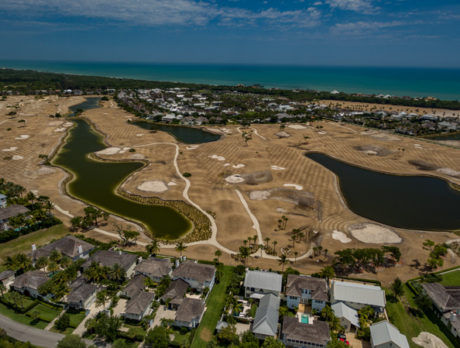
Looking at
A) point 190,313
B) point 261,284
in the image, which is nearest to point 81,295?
point 190,313

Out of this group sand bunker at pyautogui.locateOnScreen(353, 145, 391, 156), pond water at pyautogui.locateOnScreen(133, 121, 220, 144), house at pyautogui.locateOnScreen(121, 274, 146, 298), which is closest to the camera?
house at pyautogui.locateOnScreen(121, 274, 146, 298)

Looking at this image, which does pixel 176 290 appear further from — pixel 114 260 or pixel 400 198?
pixel 400 198

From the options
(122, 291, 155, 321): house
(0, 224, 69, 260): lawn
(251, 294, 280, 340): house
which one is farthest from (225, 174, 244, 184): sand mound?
(122, 291, 155, 321): house

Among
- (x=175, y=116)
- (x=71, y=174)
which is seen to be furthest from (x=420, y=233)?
(x=175, y=116)

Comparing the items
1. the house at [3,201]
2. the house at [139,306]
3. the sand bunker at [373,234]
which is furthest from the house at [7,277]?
the sand bunker at [373,234]

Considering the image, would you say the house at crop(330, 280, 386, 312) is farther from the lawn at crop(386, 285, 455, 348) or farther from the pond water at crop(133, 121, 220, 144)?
the pond water at crop(133, 121, 220, 144)

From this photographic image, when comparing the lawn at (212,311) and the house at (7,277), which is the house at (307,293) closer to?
the lawn at (212,311)

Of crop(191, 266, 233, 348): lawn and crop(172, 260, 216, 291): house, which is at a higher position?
crop(172, 260, 216, 291): house
